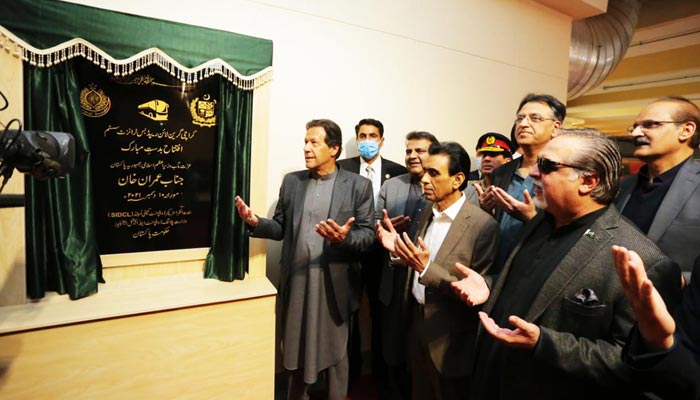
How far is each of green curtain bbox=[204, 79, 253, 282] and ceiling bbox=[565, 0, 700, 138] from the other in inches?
217

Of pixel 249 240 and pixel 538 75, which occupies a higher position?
pixel 538 75

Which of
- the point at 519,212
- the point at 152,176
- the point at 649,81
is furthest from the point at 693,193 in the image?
the point at 649,81

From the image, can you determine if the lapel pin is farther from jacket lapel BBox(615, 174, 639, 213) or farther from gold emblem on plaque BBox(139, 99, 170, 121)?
gold emblem on plaque BBox(139, 99, 170, 121)

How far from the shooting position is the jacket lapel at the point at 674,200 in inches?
61.7

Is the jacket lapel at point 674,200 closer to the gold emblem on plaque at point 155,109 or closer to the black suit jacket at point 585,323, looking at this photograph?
the black suit jacket at point 585,323

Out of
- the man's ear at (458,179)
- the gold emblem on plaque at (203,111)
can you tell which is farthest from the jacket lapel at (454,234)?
the gold emblem on plaque at (203,111)

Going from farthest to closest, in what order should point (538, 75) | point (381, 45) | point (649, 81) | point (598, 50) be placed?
point (649, 81) → point (598, 50) → point (538, 75) → point (381, 45)

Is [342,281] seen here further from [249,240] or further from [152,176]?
[152,176]

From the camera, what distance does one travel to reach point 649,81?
721cm

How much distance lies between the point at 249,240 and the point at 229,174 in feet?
1.43

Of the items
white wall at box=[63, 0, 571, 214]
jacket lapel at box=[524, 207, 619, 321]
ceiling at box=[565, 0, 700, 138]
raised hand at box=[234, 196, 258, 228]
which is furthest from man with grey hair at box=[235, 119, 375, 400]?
ceiling at box=[565, 0, 700, 138]

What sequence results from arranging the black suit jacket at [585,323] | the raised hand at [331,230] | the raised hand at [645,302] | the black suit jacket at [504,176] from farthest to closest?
the black suit jacket at [504,176]
the raised hand at [331,230]
the black suit jacket at [585,323]
the raised hand at [645,302]

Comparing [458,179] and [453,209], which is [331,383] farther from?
[458,179]

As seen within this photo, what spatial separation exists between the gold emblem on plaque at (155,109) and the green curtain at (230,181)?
1.01 ft
